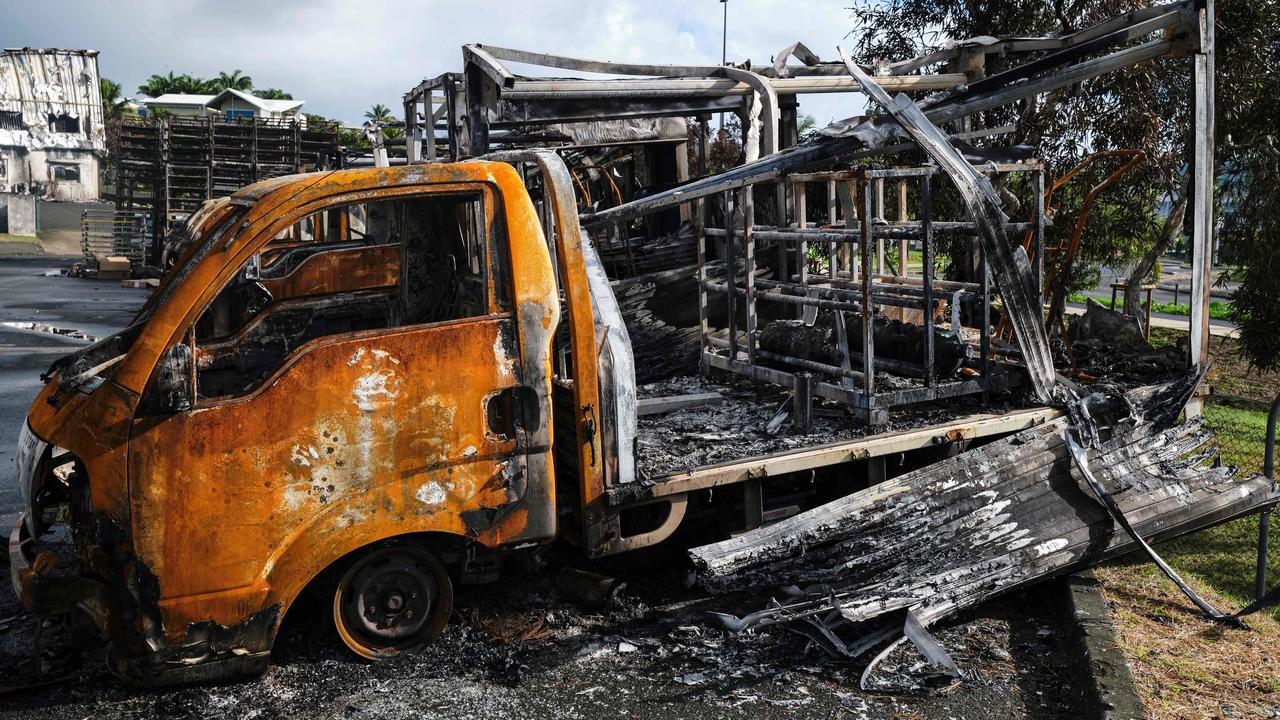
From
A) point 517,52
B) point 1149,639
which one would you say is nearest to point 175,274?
point 517,52

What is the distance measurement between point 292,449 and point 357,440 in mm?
244

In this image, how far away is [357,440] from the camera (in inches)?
159

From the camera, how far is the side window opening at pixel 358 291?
15.7ft

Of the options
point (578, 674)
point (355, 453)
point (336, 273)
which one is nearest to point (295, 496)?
point (355, 453)

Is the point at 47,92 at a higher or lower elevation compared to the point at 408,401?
higher

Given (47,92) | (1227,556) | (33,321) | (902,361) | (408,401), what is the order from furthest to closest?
(47,92) < (33,321) < (902,361) < (1227,556) < (408,401)

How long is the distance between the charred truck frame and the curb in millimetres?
922

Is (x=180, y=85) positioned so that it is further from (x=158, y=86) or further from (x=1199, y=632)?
(x=1199, y=632)

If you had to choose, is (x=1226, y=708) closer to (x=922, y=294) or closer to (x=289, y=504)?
(x=922, y=294)

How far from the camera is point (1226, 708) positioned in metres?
3.99

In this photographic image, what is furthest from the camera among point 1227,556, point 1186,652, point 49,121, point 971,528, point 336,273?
point 49,121

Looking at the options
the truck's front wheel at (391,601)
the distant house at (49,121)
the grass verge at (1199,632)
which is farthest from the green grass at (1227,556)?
the distant house at (49,121)

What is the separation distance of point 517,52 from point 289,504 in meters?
4.18

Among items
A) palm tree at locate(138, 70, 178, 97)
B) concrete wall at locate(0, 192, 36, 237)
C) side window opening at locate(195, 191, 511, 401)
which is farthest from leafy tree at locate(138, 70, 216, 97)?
side window opening at locate(195, 191, 511, 401)
